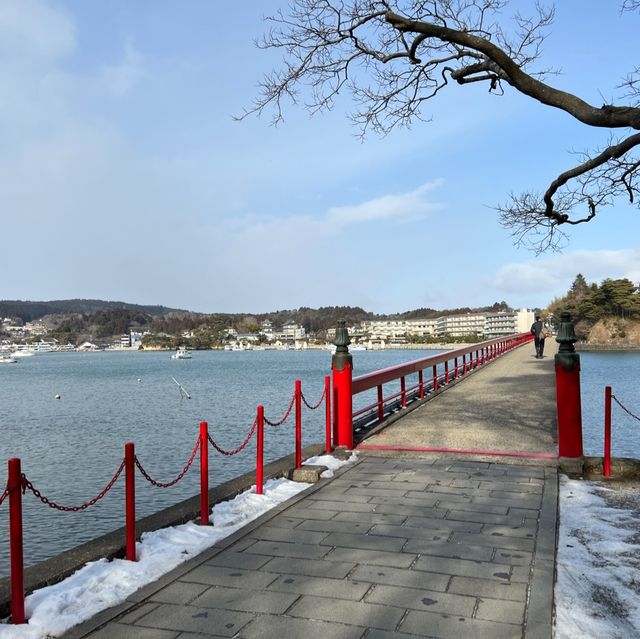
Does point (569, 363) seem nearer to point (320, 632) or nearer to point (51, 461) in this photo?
point (320, 632)

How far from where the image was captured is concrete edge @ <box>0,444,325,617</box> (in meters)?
4.82

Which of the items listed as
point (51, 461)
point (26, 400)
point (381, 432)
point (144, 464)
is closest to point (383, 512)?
point (381, 432)

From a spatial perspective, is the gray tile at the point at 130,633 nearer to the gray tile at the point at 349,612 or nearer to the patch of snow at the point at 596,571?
the gray tile at the point at 349,612

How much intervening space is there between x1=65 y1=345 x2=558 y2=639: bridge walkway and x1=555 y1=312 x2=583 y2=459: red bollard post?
358 mm

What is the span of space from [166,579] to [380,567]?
1.71 meters

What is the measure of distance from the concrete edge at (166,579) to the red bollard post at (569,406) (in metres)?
3.96

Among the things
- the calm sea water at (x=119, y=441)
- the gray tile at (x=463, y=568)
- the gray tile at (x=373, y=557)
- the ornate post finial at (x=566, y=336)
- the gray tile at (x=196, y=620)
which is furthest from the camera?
the calm sea water at (x=119, y=441)

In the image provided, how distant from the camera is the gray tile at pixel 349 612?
13.7 feet

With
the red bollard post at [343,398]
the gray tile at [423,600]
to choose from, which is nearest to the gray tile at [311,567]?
the gray tile at [423,600]

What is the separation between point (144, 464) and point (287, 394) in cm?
2458

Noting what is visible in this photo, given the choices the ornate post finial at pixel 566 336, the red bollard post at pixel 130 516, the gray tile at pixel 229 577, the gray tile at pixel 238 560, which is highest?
the ornate post finial at pixel 566 336

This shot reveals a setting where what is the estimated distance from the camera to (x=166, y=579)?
498 centimetres

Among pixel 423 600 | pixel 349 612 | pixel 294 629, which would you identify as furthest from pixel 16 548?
pixel 423 600

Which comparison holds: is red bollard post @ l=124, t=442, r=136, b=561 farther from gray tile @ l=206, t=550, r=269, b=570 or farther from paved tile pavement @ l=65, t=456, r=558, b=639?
gray tile @ l=206, t=550, r=269, b=570
